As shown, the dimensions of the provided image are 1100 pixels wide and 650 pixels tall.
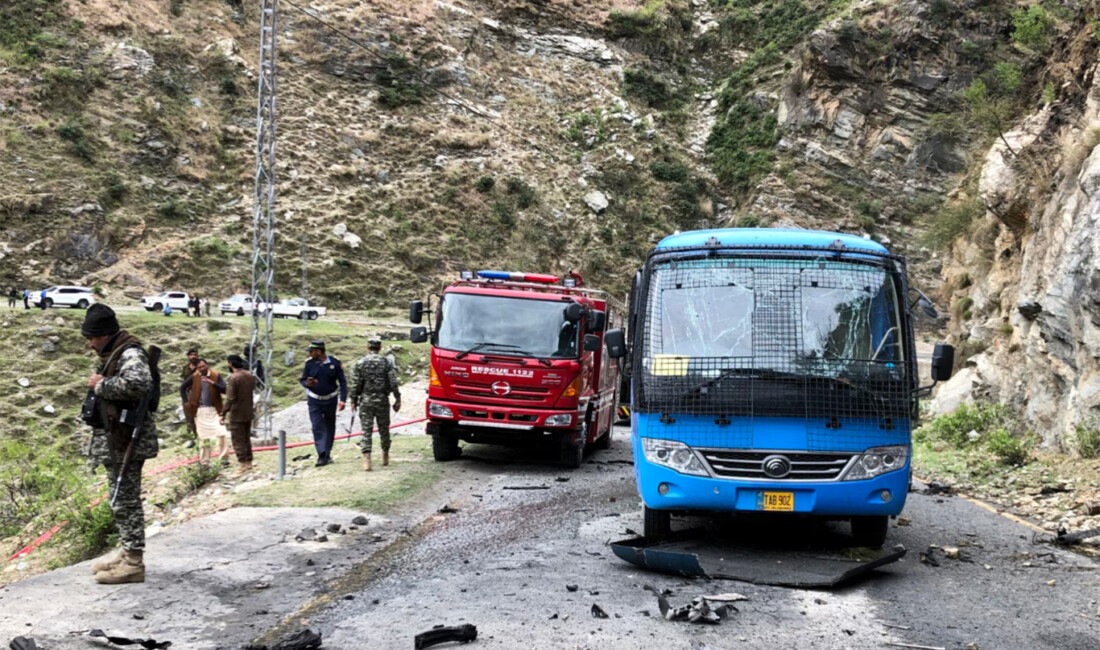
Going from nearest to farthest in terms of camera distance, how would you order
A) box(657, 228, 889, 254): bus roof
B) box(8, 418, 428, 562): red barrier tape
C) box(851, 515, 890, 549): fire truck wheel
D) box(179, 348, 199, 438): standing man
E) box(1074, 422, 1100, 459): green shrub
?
1. box(851, 515, 890, 549): fire truck wheel
2. box(657, 228, 889, 254): bus roof
3. box(8, 418, 428, 562): red barrier tape
4. box(1074, 422, 1100, 459): green shrub
5. box(179, 348, 199, 438): standing man

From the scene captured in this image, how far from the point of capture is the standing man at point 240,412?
14461 millimetres

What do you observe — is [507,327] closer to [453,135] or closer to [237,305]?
[237,305]

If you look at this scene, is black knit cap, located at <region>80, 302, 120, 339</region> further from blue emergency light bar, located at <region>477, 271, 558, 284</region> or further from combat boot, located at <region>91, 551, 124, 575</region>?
blue emergency light bar, located at <region>477, 271, 558, 284</region>

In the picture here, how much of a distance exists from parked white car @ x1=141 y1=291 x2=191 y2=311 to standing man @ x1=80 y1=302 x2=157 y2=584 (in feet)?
125

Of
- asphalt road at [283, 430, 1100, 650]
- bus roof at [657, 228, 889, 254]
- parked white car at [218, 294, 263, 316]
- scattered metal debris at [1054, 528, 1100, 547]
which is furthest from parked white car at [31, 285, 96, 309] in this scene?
A: scattered metal debris at [1054, 528, 1100, 547]

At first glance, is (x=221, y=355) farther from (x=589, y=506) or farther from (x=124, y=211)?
(x=589, y=506)

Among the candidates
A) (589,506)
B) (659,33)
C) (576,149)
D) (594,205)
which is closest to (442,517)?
(589,506)

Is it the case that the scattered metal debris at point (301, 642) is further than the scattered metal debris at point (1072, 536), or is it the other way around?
the scattered metal debris at point (1072, 536)

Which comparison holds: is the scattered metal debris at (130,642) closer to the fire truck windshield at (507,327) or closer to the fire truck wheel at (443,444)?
the fire truck windshield at (507,327)

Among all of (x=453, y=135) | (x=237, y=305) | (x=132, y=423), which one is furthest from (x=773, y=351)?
(x=453, y=135)

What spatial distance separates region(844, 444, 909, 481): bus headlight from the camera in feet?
24.8

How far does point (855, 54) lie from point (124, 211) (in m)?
44.0

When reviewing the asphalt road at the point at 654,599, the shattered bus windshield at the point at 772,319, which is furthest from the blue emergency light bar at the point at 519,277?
the shattered bus windshield at the point at 772,319

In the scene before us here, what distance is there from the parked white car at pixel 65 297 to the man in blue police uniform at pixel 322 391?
29741mm
